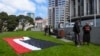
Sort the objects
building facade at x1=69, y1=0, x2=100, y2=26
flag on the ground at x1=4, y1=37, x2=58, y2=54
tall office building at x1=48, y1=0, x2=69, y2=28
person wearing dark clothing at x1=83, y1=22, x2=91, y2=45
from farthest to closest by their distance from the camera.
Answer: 1. tall office building at x1=48, y1=0, x2=69, y2=28
2. building facade at x1=69, y1=0, x2=100, y2=26
3. person wearing dark clothing at x1=83, y1=22, x2=91, y2=45
4. flag on the ground at x1=4, y1=37, x2=58, y2=54

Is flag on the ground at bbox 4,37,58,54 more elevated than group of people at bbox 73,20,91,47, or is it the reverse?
group of people at bbox 73,20,91,47

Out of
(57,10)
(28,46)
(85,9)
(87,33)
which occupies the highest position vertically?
(85,9)

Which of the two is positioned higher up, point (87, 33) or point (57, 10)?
point (57, 10)

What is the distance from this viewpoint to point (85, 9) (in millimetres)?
75000

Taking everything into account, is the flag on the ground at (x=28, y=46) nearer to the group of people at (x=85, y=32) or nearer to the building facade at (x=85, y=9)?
the group of people at (x=85, y=32)

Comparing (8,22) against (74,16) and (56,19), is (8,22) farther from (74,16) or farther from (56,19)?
(74,16)

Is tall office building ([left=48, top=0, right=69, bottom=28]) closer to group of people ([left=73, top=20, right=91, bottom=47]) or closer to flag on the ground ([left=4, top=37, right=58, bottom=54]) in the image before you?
flag on the ground ([left=4, top=37, right=58, bottom=54])

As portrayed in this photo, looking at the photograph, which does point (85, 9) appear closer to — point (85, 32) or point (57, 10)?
point (57, 10)

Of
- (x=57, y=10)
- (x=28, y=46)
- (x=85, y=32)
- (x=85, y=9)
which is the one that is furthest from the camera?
(x=57, y=10)

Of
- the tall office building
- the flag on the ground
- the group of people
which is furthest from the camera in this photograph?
the tall office building

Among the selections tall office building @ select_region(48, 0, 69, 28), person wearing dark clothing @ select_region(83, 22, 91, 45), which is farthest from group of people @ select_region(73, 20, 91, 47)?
tall office building @ select_region(48, 0, 69, 28)

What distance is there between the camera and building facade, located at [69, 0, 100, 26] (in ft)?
227

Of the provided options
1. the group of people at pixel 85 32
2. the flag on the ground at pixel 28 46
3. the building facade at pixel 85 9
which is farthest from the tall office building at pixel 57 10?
the group of people at pixel 85 32

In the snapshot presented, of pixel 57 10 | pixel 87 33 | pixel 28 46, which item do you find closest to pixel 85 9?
pixel 57 10
